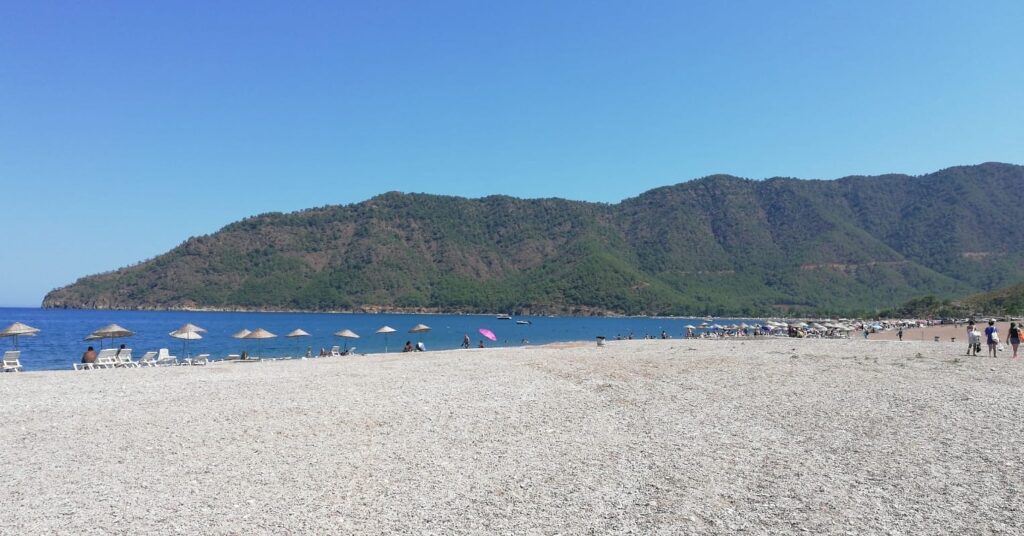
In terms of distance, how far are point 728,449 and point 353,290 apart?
147865 millimetres

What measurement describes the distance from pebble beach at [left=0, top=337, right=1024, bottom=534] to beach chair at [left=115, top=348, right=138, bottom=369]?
25.2 feet

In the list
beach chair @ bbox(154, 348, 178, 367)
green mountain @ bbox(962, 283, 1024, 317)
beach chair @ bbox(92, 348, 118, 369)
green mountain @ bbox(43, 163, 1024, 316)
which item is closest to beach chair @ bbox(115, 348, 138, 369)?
beach chair @ bbox(92, 348, 118, 369)

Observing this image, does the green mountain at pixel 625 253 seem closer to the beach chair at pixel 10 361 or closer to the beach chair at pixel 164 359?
the beach chair at pixel 164 359

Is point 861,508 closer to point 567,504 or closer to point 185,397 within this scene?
point 567,504

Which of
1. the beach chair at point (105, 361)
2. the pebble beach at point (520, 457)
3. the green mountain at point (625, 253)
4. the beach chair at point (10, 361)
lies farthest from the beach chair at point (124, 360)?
the green mountain at point (625, 253)

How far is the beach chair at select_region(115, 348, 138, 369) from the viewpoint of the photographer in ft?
77.0

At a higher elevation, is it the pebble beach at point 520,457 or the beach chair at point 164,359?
the pebble beach at point 520,457

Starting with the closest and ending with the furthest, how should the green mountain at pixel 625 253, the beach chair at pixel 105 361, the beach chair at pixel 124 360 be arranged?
the beach chair at pixel 105 361 → the beach chair at pixel 124 360 → the green mountain at pixel 625 253

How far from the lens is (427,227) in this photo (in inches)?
6772

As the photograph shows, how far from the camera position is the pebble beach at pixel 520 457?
6238 millimetres

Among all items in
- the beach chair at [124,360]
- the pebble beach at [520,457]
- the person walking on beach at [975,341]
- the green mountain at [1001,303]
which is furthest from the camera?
the green mountain at [1001,303]

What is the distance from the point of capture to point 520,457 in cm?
870

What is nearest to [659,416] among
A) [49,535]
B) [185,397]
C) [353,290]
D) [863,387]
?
[863,387]

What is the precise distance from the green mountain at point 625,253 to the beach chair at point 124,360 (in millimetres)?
122330
